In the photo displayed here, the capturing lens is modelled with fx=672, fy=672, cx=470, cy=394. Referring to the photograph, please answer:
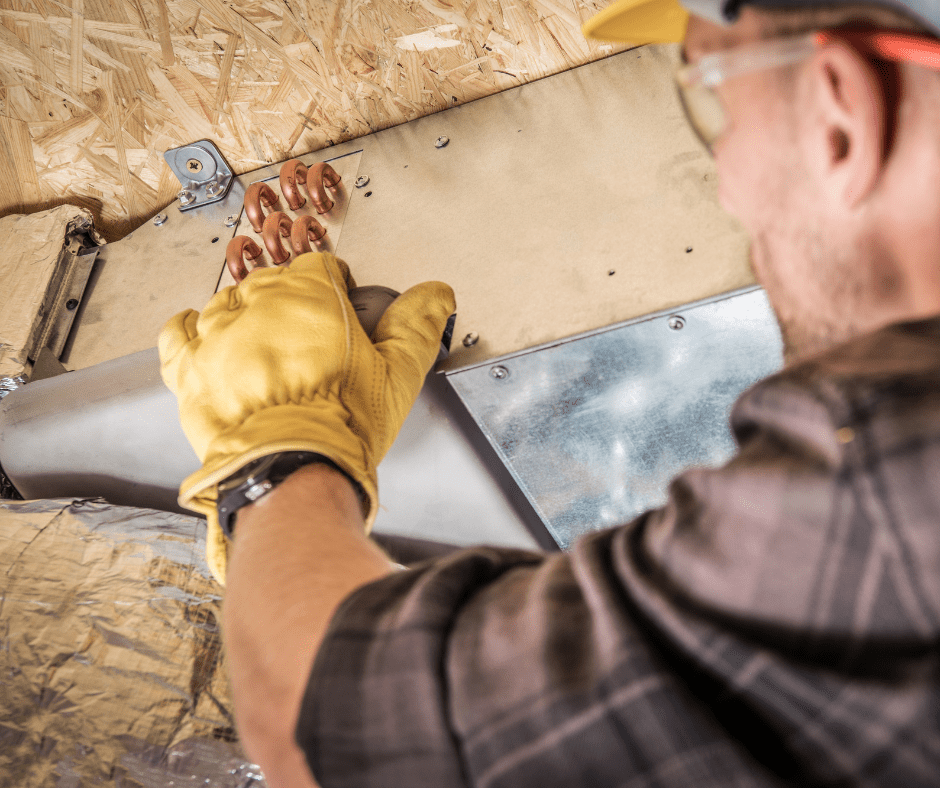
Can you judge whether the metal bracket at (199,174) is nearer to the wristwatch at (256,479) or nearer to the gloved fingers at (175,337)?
the gloved fingers at (175,337)

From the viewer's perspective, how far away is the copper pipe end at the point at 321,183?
138 cm

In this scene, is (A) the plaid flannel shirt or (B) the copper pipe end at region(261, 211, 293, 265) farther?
(B) the copper pipe end at region(261, 211, 293, 265)

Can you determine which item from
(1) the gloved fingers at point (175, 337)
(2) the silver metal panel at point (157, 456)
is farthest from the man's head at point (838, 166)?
(1) the gloved fingers at point (175, 337)

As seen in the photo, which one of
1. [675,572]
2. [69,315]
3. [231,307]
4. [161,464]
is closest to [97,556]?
[161,464]

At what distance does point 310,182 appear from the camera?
138 centimetres

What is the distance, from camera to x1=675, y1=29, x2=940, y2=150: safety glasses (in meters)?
0.45

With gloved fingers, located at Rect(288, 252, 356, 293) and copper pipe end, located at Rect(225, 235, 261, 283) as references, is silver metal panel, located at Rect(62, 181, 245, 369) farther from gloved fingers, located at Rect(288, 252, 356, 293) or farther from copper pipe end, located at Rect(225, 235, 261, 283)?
gloved fingers, located at Rect(288, 252, 356, 293)

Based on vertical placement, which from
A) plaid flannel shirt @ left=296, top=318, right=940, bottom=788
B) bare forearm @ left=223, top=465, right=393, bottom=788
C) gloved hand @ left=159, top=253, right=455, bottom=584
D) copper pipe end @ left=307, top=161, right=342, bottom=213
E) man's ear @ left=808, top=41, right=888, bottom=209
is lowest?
plaid flannel shirt @ left=296, top=318, right=940, bottom=788

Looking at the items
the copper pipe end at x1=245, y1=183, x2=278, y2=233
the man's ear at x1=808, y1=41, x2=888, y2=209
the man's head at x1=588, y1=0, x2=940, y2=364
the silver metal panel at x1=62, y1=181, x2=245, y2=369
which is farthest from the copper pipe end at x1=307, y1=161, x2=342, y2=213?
the man's ear at x1=808, y1=41, x2=888, y2=209

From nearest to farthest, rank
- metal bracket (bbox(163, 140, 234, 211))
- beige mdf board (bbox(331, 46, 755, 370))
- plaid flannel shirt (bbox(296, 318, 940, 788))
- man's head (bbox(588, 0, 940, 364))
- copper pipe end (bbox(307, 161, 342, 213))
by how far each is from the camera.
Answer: plaid flannel shirt (bbox(296, 318, 940, 788))
man's head (bbox(588, 0, 940, 364))
beige mdf board (bbox(331, 46, 755, 370))
copper pipe end (bbox(307, 161, 342, 213))
metal bracket (bbox(163, 140, 234, 211))

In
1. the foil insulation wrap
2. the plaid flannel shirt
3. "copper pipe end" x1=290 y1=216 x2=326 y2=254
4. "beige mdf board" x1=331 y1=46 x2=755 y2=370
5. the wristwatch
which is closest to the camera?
the plaid flannel shirt

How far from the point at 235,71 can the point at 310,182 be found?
14.6 inches

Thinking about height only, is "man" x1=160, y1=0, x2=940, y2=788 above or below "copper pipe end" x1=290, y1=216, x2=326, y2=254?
below

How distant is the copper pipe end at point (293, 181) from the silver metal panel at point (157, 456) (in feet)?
1.52
